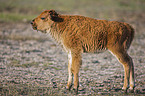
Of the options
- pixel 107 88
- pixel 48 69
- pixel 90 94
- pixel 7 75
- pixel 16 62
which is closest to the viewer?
pixel 90 94

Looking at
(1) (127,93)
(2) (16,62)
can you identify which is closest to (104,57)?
(2) (16,62)

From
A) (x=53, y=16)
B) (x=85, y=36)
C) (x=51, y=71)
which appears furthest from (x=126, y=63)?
(x=51, y=71)

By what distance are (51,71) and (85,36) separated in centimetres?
365

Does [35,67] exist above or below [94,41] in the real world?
below

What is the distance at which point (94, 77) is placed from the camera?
10203 mm

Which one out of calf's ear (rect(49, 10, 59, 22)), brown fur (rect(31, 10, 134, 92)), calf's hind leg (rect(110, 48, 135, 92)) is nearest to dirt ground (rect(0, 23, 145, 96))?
calf's hind leg (rect(110, 48, 135, 92))

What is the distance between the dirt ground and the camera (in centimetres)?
819

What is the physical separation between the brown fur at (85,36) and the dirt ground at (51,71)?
701 mm

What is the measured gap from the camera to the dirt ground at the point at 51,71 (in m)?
8.19

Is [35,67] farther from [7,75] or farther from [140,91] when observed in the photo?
[140,91]

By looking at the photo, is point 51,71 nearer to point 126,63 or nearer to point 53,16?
point 53,16

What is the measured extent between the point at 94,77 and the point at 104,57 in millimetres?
4409

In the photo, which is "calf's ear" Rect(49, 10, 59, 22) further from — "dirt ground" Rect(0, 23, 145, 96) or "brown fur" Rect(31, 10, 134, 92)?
"dirt ground" Rect(0, 23, 145, 96)

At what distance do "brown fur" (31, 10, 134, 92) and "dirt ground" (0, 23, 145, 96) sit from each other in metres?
0.70
